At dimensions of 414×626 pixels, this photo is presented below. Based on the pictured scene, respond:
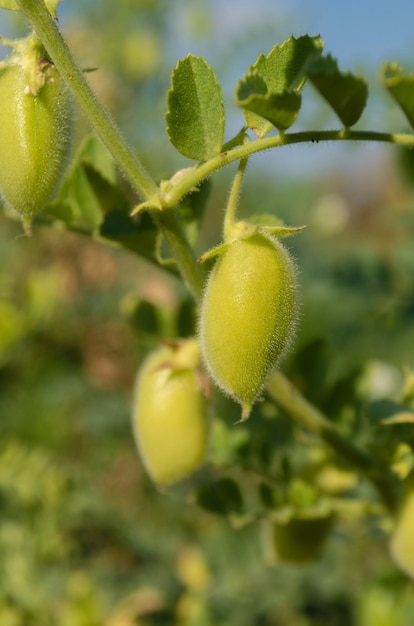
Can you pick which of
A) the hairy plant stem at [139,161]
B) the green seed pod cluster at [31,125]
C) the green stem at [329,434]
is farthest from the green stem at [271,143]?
the green stem at [329,434]

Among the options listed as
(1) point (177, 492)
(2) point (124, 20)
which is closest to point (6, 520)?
(1) point (177, 492)

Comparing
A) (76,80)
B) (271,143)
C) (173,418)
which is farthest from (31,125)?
(173,418)

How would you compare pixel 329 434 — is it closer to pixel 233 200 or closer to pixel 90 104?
pixel 233 200

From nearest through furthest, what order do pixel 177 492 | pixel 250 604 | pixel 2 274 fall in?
pixel 250 604, pixel 177 492, pixel 2 274

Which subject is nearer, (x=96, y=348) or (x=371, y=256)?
(x=371, y=256)

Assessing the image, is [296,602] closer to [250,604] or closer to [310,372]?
[250,604]
